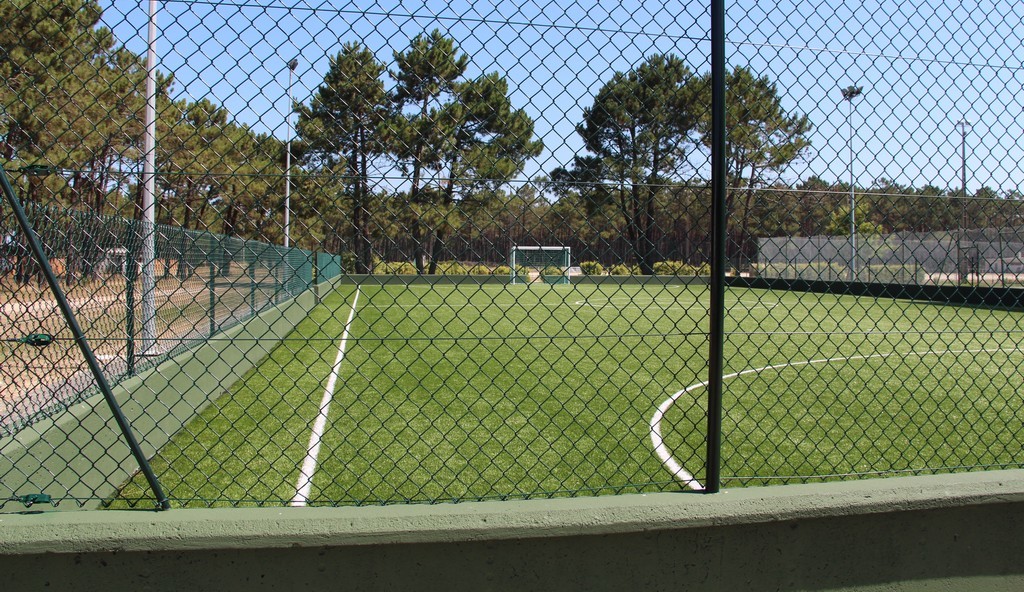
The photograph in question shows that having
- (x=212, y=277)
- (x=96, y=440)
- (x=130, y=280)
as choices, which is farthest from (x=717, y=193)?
(x=212, y=277)

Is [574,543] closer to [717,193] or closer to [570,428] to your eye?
[717,193]

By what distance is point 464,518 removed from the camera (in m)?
2.45

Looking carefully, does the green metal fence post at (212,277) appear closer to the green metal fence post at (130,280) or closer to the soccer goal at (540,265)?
the green metal fence post at (130,280)

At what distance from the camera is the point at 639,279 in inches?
134

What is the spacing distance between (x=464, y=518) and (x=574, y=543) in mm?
381

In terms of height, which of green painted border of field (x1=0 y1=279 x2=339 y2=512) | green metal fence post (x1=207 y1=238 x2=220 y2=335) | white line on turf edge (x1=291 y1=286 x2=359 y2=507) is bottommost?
white line on turf edge (x1=291 y1=286 x2=359 y2=507)

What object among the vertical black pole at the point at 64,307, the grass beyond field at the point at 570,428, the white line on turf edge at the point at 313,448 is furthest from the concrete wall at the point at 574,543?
the white line on turf edge at the point at 313,448

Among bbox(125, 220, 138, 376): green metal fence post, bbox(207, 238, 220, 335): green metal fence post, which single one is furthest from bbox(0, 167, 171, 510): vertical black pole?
bbox(207, 238, 220, 335): green metal fence post

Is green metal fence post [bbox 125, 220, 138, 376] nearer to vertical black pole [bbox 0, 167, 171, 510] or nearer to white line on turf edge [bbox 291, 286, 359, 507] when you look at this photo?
white line on turf edge [bbox 291, 286, 359, 507]

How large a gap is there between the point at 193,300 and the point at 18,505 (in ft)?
14.3

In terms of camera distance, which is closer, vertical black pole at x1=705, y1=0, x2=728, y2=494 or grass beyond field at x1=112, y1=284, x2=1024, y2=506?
vertical black pole at x1=705, y1=0, x2=728, y2=494

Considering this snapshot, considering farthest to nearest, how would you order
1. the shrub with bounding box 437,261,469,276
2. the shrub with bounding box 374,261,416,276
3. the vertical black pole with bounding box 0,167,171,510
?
the shrub with bounding box 374,261,416,276, the shrub with bounding box 437,261,469,276, the vertical black pole with bounding box 0,167,171,510

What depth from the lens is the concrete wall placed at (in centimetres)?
234

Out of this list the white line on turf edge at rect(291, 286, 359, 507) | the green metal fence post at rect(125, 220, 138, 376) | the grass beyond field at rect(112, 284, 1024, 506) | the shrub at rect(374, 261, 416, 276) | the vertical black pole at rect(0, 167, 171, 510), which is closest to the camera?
the vertical black pole at rect(0, 167, 171, 510)
